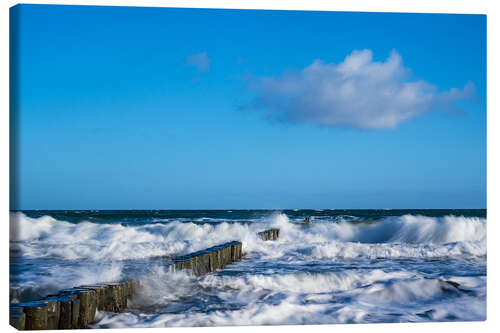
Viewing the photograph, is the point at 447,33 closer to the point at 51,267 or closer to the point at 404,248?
the point at 404,248

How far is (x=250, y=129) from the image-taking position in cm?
627

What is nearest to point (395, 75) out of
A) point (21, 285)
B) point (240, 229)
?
point (21, 285)

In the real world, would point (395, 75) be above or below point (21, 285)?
above

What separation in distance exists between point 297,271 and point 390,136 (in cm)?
197

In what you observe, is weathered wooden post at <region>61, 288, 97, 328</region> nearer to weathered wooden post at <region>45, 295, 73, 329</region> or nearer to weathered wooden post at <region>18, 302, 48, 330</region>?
weathered wooden post at <region>45, 295, 73, 329</region>

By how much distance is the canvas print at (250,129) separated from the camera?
488cm

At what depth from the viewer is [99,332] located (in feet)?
14.2

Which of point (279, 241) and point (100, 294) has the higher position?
point (100, 294)

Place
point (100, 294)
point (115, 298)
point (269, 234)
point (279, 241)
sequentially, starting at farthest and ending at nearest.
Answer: point (269, 234) → point (279, 241) → point (115, 298) → point (100, 294)

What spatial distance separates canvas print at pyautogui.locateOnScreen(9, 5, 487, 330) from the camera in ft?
16.0

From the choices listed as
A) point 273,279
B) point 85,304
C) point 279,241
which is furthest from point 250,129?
point 279,241

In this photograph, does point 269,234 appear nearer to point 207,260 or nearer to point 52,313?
point 207,260

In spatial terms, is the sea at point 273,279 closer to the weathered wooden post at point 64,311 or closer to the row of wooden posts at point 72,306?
the row of wooden posts at point 72,306

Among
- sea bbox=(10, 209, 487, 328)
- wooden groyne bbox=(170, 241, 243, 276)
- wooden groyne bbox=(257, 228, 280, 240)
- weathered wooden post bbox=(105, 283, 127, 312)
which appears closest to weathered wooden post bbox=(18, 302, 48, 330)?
sea bbox=(10, 209, 487, 328)
